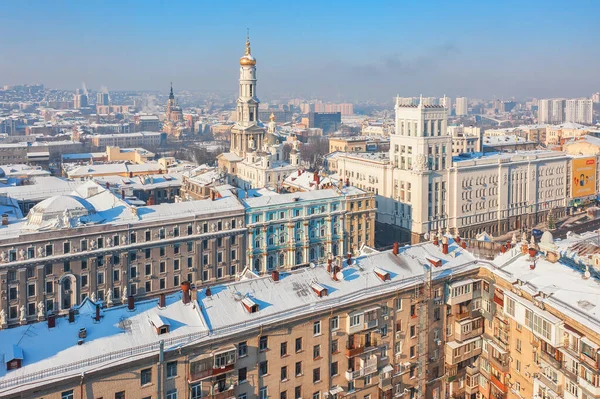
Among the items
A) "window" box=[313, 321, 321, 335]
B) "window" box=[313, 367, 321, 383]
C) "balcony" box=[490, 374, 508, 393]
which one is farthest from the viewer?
"balcony" box=[490, 374, 508, 393]

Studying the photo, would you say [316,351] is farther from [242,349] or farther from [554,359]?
[554,359]

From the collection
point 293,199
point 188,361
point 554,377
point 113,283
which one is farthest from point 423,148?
point 188,361

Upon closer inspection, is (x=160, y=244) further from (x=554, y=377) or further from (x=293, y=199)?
(x=554, y=377)

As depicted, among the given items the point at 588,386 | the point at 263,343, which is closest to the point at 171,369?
the point at 263,343

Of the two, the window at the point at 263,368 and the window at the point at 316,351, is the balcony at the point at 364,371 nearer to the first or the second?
the window at the point at 316,351

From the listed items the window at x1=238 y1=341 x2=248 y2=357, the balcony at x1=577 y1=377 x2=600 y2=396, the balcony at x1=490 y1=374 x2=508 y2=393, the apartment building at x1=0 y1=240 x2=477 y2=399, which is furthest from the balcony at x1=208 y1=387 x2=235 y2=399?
the balcony at x1=577 y1=377 x2=600 y2=396

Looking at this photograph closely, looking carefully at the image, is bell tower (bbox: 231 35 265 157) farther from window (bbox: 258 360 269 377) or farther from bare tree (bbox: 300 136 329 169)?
window (bbox: 258 360 269 377)
